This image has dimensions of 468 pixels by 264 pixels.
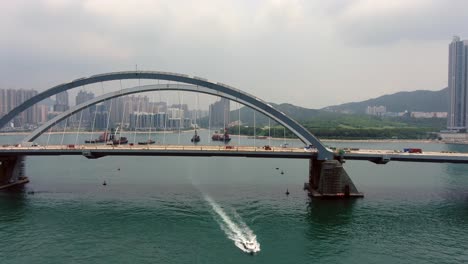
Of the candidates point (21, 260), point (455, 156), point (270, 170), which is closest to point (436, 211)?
point (455, 156)

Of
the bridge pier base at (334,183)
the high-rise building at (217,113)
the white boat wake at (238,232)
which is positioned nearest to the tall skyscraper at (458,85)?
the high-rise building at (217,113)

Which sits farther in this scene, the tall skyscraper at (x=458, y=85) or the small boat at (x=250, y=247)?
the tall skyscraper at (x=458, y=85)

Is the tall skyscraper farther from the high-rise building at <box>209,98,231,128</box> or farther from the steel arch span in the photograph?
the steel arch span

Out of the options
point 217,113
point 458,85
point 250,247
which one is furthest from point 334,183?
point 458,85

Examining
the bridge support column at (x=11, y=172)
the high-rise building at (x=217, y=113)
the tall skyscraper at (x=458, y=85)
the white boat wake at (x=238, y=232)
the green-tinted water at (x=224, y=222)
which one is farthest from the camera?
the tall skyscraper at (x=458, y=85)

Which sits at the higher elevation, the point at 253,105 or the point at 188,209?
the point at 253,105

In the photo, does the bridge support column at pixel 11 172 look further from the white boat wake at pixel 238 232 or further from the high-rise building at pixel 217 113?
the high-rise building at pixel 217 113

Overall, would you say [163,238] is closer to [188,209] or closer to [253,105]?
[188,209]
